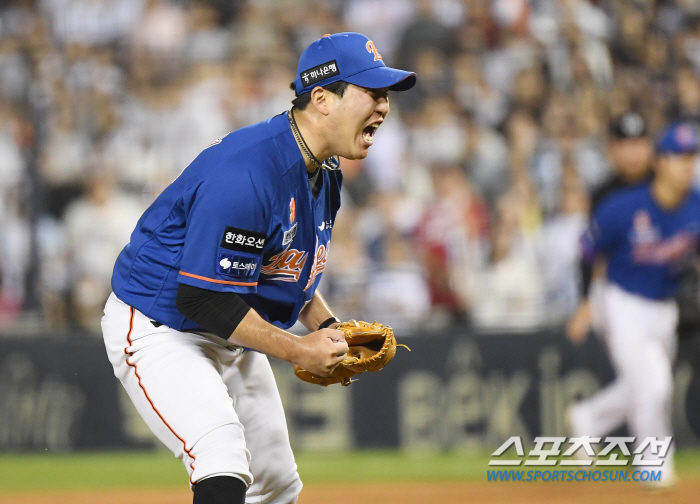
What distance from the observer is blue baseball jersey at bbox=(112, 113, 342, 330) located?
3.29 meters

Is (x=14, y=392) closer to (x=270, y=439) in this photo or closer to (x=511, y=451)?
(x=511, y=451)

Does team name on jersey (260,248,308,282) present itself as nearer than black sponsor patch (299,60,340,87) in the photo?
No

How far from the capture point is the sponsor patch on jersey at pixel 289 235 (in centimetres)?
Result: 355

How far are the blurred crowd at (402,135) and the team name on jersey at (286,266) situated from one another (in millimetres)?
5205

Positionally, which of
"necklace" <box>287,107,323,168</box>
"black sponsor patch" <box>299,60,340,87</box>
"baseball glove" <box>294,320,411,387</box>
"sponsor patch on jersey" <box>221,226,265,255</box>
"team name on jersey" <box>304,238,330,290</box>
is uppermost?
"black sponsor patch" <box>299,60,340,87</box>

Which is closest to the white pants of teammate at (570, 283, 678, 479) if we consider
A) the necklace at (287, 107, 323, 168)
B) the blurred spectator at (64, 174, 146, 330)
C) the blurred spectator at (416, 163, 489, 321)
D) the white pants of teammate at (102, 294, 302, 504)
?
the blurred spectator at (416, 163, 489, 321)

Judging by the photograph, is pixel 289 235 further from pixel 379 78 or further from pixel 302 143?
pixel 379 78

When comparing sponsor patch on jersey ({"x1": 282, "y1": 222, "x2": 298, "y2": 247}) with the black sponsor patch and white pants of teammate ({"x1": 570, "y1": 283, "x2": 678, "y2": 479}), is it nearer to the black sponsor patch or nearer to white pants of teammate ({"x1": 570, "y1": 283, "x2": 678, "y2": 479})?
the black sponsor patch

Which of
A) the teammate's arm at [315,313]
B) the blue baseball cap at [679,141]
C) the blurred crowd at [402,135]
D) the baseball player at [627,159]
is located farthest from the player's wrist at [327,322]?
the blurred crowd at [402,135]

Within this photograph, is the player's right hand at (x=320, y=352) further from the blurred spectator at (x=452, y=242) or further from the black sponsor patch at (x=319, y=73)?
the blurred spectator at (x=452, y=242)

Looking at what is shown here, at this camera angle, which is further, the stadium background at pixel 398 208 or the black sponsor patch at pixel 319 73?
the stadium background at pixel 398 208

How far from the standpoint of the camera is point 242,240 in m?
3.31

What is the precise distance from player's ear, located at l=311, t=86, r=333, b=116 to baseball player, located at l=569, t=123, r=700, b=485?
4187mm

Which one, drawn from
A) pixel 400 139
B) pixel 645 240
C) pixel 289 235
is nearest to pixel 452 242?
pixel 400 139
